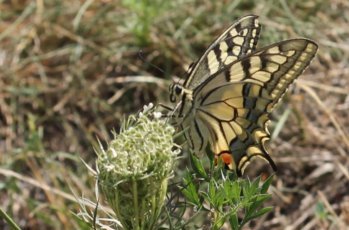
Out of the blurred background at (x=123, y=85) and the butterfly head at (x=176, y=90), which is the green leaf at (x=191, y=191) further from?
the blurred background at (x=123, y=85)

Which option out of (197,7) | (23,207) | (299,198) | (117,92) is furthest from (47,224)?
(197,7)

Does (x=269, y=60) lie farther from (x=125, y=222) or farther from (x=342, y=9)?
(x=342, y=9)

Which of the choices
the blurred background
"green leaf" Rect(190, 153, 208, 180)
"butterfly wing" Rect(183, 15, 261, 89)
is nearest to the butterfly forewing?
"butterfly wing" Rect(183, 15, 261, 89)

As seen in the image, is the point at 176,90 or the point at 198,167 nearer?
the point at 198,167

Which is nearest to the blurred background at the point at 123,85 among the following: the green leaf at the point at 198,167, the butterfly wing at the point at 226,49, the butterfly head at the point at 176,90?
the butterfly wing at the point at 226,49

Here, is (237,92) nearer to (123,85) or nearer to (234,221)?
(234,221)

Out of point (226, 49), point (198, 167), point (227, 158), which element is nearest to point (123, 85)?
point (226, 49)
